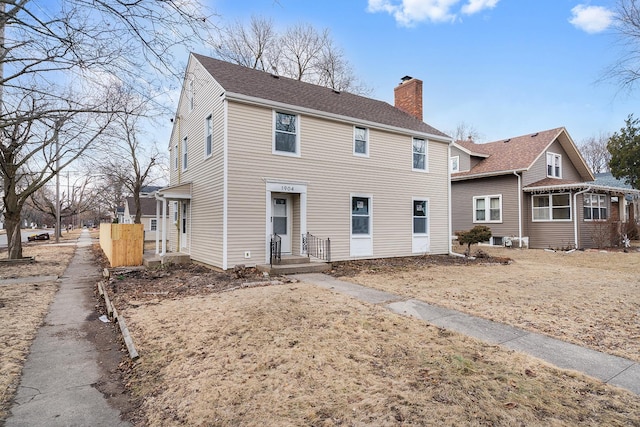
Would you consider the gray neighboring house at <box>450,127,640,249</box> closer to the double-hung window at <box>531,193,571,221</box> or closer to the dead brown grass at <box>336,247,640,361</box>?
the double-hung window at <box>531,193,571,221</box>

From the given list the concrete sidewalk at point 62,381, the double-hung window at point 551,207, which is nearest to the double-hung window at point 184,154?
the concrete sidewalk at point 62,381

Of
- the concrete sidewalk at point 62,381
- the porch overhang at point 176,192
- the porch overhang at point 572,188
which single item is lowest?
the concrete sidewalk at point 62,381

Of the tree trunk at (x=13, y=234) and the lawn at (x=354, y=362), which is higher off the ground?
the tree trunk at (x=13, y=234)

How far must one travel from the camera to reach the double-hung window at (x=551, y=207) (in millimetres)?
17203

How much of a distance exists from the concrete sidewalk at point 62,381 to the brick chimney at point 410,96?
14919 millimetres

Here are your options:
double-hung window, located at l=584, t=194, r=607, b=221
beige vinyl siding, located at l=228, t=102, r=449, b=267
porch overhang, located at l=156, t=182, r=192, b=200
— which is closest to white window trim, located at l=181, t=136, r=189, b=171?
porch overhang, located at l=156, t=182, r=192, b=200

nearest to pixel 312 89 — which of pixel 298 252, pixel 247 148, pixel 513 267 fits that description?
pixel 247 148

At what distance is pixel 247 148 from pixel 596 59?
44.6ft

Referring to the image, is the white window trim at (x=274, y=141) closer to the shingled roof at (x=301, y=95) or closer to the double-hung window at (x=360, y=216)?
the shingled roof at (x=301, y=95)

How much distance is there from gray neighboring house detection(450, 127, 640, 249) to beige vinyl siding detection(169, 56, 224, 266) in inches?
605

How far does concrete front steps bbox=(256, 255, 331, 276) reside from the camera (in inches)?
371

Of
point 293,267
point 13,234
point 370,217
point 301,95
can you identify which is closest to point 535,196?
point 370,217

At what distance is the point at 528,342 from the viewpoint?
431 cm

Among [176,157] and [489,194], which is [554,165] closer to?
[489,194]
